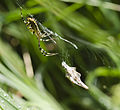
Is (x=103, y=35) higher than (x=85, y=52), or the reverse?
(x=85, y=52)

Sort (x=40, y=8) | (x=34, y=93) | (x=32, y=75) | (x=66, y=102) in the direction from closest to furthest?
(x=34, y=93), (x=40, y=8), (x=32, y=75), (x=66, y=102)

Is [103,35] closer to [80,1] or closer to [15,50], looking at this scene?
[80,1]

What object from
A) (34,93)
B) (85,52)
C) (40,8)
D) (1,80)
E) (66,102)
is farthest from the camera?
(66,102)

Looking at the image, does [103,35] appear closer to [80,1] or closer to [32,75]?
[80,1]

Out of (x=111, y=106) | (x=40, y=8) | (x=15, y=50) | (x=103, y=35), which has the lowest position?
(x=111, y=106)

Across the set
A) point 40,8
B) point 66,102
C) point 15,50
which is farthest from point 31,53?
point 66,102

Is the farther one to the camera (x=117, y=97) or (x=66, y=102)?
(x=66, y=102)
